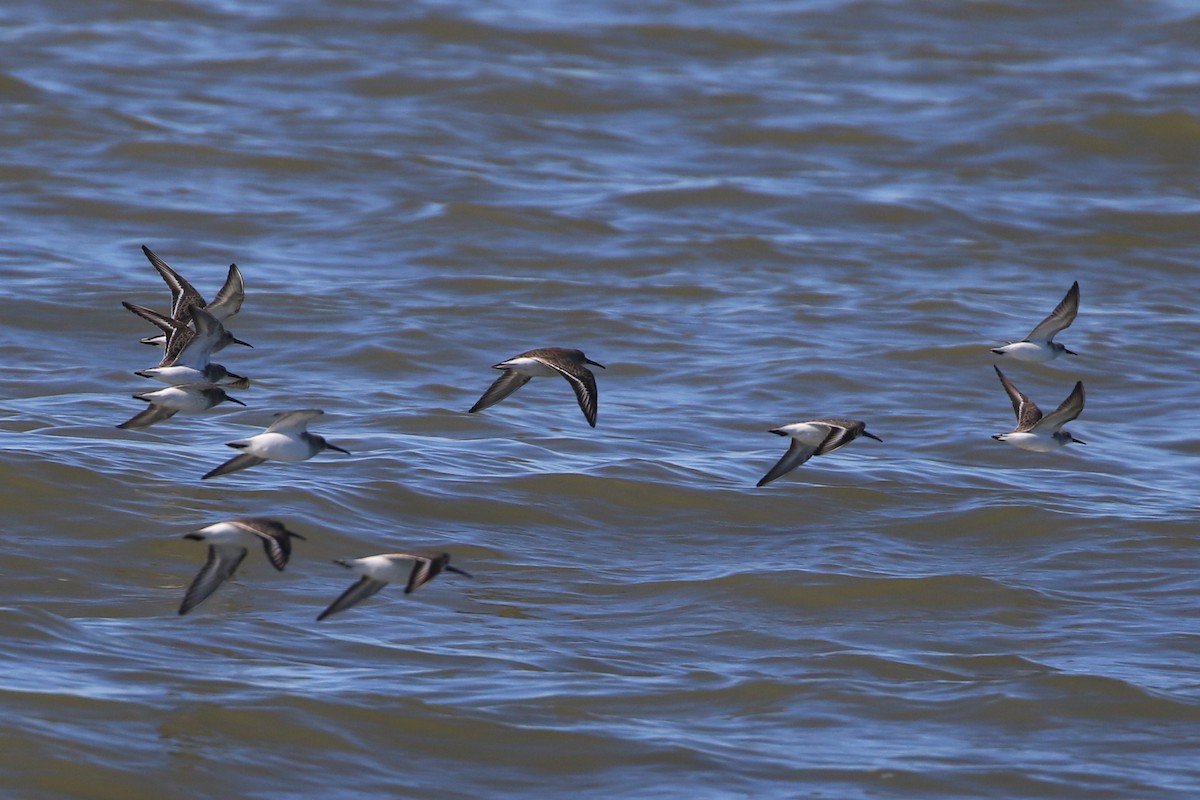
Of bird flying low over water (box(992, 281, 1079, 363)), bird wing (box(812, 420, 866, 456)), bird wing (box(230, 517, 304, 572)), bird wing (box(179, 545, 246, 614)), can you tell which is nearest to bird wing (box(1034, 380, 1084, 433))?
bird flying low over water (box(992, 281, 1079, 363))

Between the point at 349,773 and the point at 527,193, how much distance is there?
12.1 m

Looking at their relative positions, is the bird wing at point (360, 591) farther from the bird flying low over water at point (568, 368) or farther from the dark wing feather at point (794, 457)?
the dark wing feather at point (794, 457)

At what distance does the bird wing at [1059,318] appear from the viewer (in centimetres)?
1079

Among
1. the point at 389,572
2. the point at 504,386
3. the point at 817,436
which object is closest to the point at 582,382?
the point at 504,386

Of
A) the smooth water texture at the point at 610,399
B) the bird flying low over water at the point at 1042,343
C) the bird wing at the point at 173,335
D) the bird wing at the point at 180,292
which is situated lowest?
the smooth water texture at the point at 610,399

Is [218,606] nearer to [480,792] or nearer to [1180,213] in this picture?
[480,792]

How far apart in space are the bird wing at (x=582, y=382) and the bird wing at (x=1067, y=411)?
8.78ft

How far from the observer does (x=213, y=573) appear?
824 centimetres

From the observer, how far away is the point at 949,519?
1155 centimetres

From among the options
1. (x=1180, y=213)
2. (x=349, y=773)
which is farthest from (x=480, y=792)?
(x=1180, y=213)

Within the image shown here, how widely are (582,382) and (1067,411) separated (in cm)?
281

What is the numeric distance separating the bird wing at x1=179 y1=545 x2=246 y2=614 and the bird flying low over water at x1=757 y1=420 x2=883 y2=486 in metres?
3.07

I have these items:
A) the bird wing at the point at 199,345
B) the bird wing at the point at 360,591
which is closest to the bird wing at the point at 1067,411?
the bird wing at the point at 360,591

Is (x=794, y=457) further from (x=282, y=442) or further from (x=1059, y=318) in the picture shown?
(x=282, y=442)
